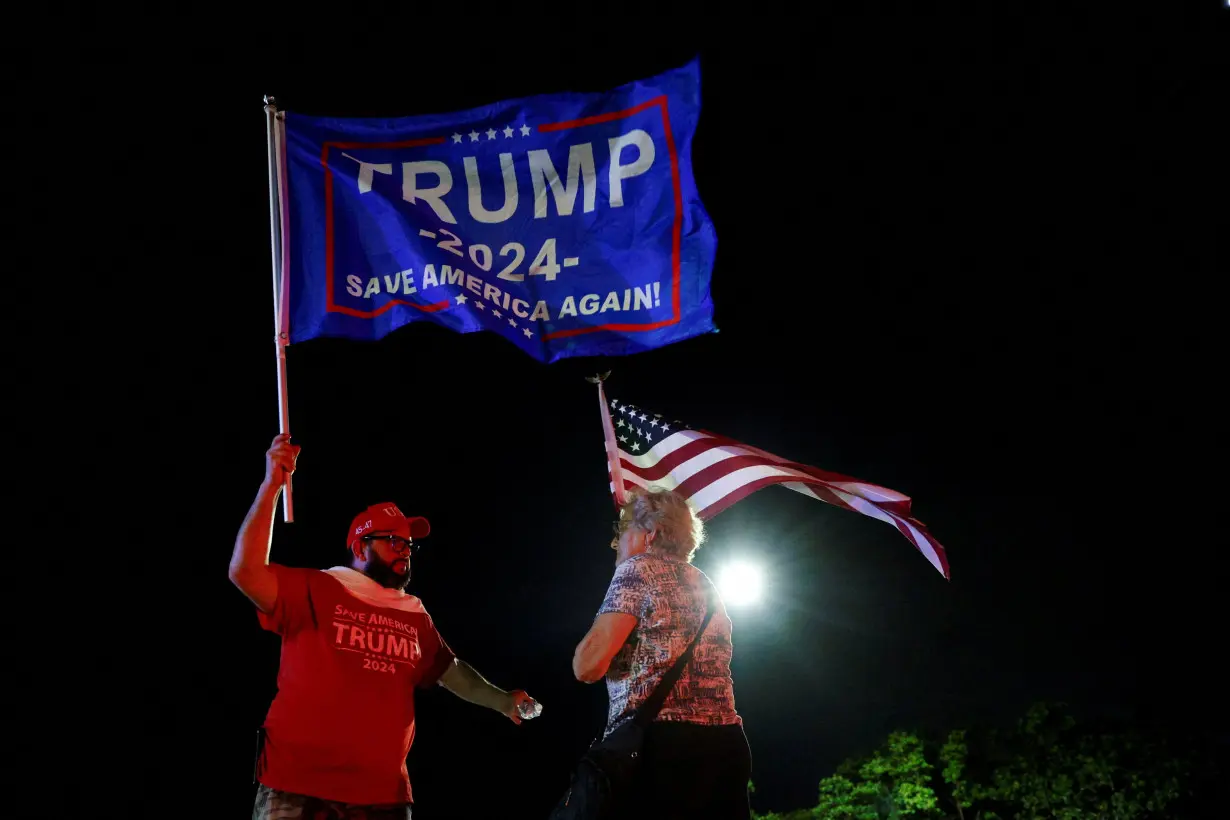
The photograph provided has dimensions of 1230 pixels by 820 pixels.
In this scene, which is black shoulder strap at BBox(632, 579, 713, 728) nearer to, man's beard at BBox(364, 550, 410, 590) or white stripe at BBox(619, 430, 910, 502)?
man's beard at BBox(364, 550, 410, 590)

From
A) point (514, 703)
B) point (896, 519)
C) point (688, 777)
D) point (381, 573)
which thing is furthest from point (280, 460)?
point (896, 519)

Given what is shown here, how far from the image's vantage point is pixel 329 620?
16.0ft

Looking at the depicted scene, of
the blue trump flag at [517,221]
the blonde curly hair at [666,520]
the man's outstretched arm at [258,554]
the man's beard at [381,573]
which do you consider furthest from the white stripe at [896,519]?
the man's outstretched arm at [258,554]

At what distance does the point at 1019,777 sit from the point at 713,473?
12.8 meters

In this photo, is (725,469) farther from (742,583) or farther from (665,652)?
(742,583)

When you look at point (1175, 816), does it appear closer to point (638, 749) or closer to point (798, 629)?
point (798, 629)

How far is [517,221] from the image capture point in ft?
23.3

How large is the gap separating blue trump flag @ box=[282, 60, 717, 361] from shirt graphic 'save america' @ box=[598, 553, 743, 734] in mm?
2475

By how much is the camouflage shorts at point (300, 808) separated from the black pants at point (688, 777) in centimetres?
118

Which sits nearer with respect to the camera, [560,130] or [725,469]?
[725,469]

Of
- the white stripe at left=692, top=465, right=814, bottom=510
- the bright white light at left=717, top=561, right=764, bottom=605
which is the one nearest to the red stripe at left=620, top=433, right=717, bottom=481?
the white stripe at left=692, top=465, right=814, bottom=510

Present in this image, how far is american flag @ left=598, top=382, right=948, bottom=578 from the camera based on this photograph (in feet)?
22.3

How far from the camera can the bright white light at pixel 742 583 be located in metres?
9.86

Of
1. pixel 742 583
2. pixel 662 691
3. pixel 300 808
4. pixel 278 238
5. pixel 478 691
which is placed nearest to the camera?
pixel 662 691
